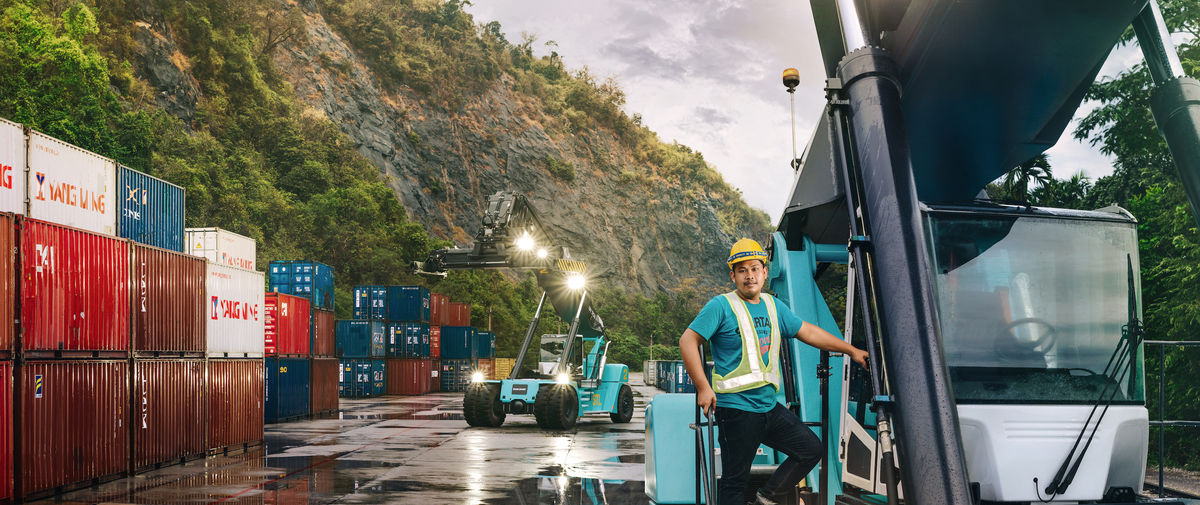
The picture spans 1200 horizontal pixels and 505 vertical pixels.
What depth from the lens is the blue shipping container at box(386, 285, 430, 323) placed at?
141 feet

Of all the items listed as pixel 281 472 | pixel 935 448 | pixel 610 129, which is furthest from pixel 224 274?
pixel 610 129

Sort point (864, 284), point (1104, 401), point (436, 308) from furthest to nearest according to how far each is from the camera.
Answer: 1. point (436, 308)
2. point (1104, 401)
3. point (864, 284)

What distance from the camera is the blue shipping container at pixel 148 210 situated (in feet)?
53.5

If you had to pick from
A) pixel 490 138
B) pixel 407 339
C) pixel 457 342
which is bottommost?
pixel 457 342

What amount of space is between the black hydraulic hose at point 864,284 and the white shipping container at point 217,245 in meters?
24.7

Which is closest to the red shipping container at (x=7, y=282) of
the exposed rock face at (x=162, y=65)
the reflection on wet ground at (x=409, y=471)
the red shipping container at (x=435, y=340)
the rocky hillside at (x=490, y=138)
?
the reflection on wet ground at (x=409, y=471)

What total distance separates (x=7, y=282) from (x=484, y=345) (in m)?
41.6

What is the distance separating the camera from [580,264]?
24.8m

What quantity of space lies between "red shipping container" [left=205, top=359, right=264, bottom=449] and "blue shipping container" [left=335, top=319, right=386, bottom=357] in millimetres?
21126

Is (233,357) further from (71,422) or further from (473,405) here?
(473,405)

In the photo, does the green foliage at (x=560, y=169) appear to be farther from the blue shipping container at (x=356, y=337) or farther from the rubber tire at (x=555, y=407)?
the rubber tire at (x=555, y=407)

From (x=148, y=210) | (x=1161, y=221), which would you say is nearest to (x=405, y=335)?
(x=148, y=210)

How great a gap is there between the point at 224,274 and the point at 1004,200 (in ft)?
53.5

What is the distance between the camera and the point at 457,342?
48.0 m
